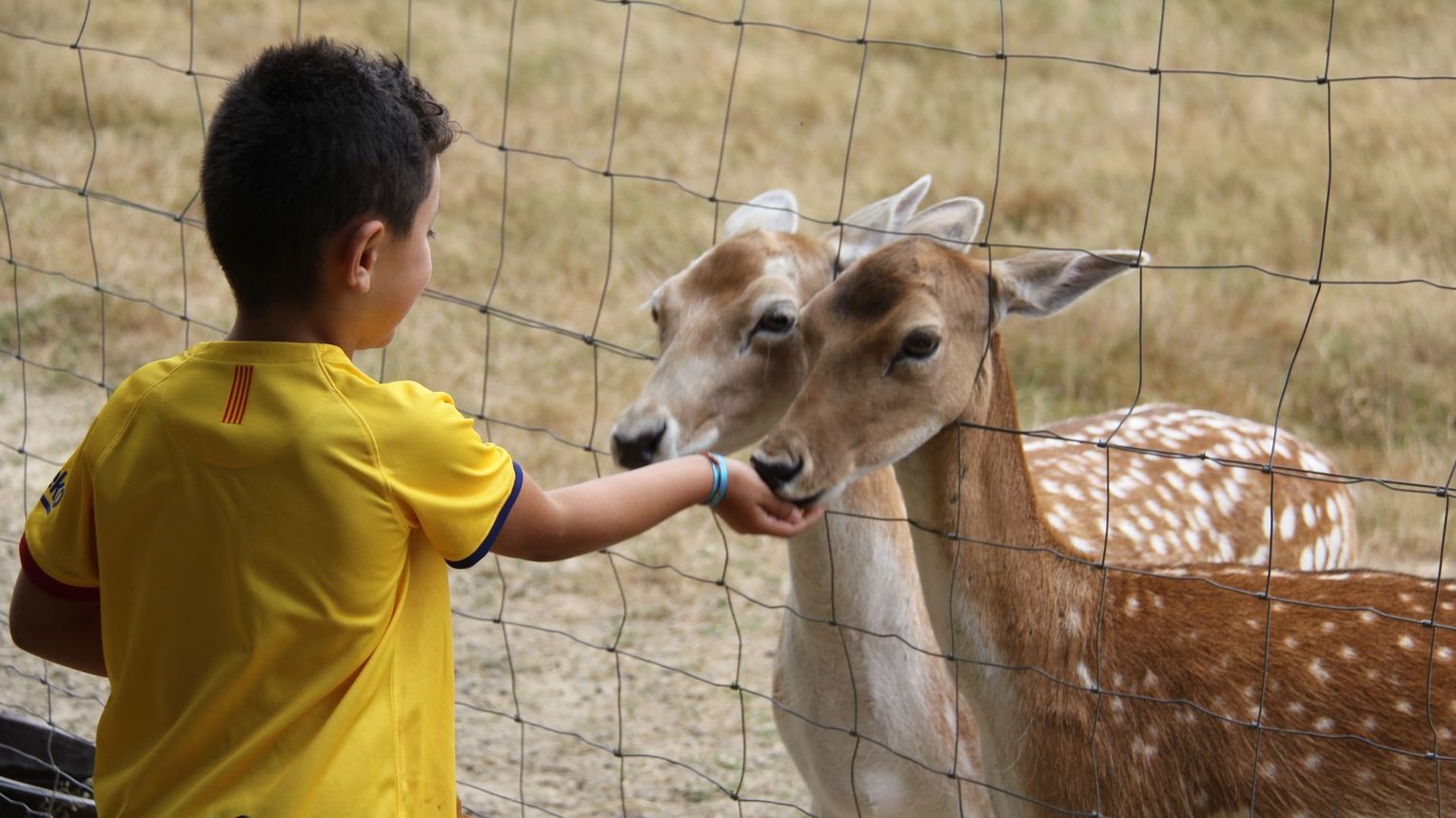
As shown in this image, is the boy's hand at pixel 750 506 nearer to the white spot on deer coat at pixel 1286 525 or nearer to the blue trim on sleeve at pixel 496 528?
the blue trim on sleeve at pixel 496 528

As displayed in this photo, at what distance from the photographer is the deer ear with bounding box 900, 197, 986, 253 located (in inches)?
140

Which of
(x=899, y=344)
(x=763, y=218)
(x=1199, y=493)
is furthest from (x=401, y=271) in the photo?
(x=1199, y=493)

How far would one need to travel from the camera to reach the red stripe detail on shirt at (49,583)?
213cm

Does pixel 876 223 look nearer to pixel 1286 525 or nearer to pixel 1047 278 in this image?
pixel 1047 278

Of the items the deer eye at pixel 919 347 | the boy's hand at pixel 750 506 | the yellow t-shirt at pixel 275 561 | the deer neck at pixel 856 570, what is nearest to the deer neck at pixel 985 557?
the deer eye at pixel 919 347

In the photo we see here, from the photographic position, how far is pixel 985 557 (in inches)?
111

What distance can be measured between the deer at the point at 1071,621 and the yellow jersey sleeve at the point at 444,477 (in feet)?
2.25

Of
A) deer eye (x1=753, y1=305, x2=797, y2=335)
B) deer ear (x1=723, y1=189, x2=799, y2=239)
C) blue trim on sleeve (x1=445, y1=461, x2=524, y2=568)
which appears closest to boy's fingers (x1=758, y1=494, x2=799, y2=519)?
blue trim on sleeve (x1=445, y1=461, x2=524, y2=568)

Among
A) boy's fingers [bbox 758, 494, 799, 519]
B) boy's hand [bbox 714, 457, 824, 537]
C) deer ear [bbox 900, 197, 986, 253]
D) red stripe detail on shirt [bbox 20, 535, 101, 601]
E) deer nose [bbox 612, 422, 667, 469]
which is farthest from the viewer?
deer ear [bbox 900, 197, 986, 253]

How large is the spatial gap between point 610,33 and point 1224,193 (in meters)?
4.73

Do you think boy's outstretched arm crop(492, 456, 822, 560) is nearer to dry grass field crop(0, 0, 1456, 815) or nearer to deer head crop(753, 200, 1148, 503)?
deer head crop(753, 200, 1148, 503)

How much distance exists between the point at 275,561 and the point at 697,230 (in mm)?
6235

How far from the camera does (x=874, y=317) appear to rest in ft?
9.17

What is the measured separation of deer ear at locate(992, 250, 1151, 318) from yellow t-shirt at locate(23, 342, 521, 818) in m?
1.26
